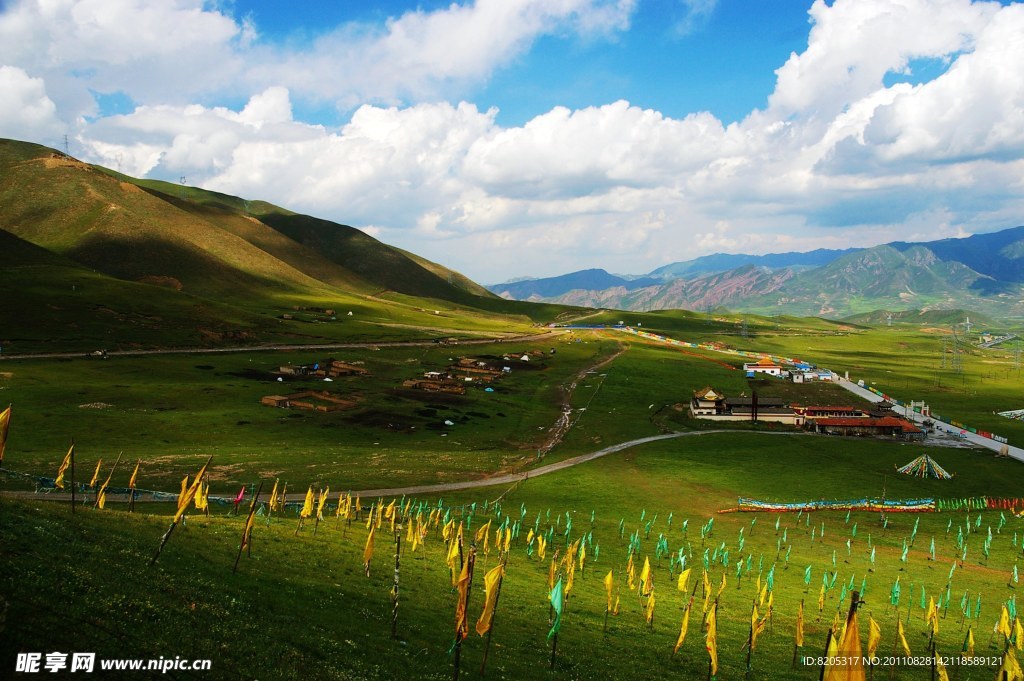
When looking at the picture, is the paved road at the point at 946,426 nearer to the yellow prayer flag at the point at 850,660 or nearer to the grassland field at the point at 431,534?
the grassland field at the point at 431,534

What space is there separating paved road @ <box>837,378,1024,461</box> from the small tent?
21.1 m

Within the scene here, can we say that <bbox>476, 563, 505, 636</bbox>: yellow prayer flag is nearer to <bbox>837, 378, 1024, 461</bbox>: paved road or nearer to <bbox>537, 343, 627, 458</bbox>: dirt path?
<bbox>537, 343, 627, 458</bbox>: dirt path

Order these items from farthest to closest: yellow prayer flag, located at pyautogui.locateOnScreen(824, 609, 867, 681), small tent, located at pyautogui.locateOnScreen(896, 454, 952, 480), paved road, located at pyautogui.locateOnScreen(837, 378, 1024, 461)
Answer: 1. paved road, located at pyautogui.locateOnScreen(837, 378, 1024, 461)
2. small tent, located at pyautogui.locateOnScreen(896, 454, 952, 480)
3. yellow prayer flag, located at pyautogui.locateOnScreen(824, 609, 867, 681)

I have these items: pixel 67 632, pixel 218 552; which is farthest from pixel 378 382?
pixel 67 632

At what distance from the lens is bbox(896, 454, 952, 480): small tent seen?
94.1 metres

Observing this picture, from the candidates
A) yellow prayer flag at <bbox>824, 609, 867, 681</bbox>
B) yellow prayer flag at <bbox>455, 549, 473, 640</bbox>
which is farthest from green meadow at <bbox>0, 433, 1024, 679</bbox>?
yellow prayer flag at <bbox>824, 609, 867, 681</bbox>

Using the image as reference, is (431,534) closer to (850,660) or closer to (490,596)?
(490,596)

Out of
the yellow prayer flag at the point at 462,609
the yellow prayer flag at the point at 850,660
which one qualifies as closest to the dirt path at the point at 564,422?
the yellow prayer flag at the point at 462,609

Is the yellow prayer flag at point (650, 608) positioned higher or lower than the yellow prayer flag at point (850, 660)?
lower

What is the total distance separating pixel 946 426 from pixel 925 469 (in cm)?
5425

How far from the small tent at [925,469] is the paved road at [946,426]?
2115cm

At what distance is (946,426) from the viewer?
137625 millimetres

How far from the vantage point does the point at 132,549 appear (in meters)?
27.5

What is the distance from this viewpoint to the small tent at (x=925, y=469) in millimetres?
94125
